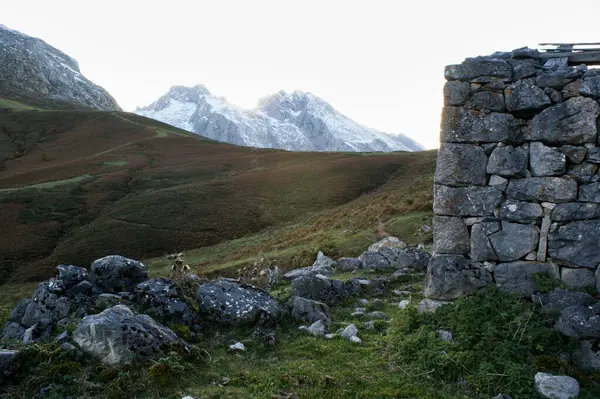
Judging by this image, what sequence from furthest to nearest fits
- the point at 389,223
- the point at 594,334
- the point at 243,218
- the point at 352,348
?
the point at 243,218 → the point at 389,223 → the point at 352,348 → the point at 594,334

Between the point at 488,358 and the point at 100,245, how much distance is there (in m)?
38.3

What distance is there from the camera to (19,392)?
7652mm

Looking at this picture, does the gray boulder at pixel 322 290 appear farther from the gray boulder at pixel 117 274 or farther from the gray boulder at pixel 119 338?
the gray boulder at pixel 119 338

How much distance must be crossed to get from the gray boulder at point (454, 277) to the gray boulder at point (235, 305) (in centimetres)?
421

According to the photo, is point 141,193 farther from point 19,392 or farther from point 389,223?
point 19,392

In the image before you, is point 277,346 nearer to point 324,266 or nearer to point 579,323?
point 579,323

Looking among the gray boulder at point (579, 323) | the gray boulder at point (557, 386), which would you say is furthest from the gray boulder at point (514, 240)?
the gray boulder at point (557, 386)

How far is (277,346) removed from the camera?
10.2m

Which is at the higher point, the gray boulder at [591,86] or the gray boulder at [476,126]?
the gray boulder at [591,86]

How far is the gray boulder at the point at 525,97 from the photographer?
975cm

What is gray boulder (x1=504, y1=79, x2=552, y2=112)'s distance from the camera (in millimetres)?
9750

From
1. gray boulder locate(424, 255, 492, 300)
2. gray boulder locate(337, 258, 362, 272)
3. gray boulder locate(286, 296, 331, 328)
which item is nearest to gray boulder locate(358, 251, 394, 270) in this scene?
gray boulder locate(337, 258, 362, 272)

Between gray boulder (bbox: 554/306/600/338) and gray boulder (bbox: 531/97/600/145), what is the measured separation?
143 inches

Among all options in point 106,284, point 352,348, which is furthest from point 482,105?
point 106,284
